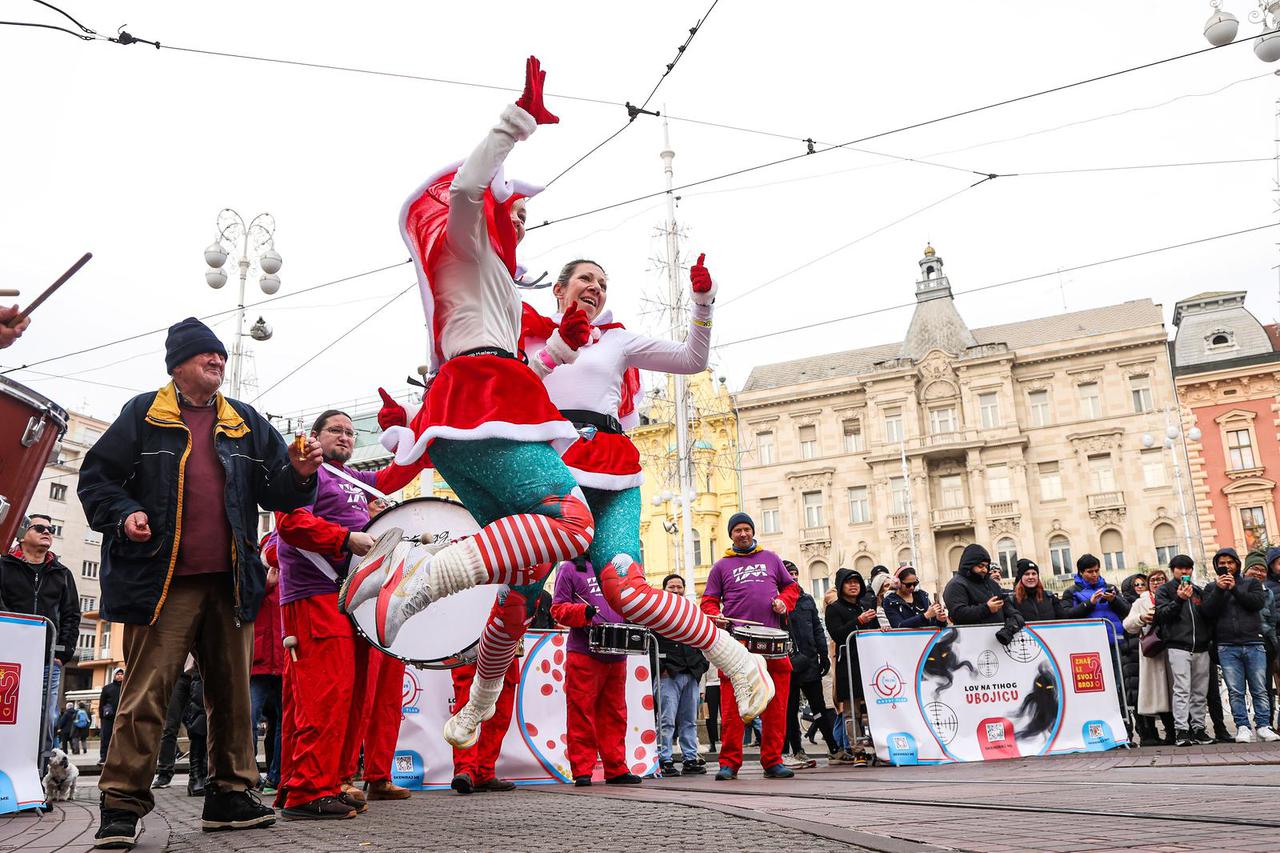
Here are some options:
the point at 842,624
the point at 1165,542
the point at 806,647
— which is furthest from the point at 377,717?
the point at 1165,542

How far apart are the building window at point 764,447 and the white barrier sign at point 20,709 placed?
4926 cm

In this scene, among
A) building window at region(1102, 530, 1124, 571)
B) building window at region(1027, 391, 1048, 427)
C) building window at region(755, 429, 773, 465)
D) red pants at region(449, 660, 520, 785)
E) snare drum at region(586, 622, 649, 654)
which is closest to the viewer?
snare drum at region(586, 622, 649, 654)

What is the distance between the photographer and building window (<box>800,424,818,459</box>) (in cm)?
5438

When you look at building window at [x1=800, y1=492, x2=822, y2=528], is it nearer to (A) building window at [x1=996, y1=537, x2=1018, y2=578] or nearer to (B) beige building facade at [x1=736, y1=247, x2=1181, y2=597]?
(B) beige building facade at [x1=736, y1=247, x2=1181, y2=597]

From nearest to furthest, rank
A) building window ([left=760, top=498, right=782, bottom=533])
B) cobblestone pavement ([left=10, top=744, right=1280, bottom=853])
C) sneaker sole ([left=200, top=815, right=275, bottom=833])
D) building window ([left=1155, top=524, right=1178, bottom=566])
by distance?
cobblestone pavement ([left=10, top=744, right=1280, bottom=853]), sneaker sole ([left=200, top=815, right=275, bottom=833]), building window ([left=1155, top=524, right=1178, bottom=566]), building window ([left=760, top=498, right=782, bottom=533])

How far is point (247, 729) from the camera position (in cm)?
449

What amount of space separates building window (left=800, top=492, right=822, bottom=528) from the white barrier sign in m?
48.4

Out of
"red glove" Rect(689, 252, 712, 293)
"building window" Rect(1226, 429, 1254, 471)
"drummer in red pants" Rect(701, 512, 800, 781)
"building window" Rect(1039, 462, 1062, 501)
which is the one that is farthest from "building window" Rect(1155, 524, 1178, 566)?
"red glove" Rect(689, 252, 712, 293)

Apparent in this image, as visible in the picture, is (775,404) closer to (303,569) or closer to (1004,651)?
(1004,651)

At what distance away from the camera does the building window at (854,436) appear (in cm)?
5356

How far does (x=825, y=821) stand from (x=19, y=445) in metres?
3.07

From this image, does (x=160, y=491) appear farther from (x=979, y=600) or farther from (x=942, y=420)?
(x=942, y=420)

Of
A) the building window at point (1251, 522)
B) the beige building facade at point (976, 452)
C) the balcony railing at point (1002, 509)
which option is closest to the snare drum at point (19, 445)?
the beige building facade at point (976, 452)

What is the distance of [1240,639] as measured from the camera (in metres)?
10.9
